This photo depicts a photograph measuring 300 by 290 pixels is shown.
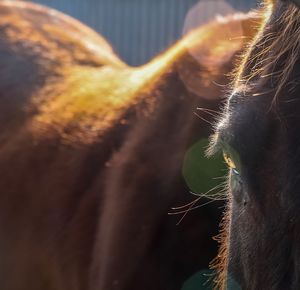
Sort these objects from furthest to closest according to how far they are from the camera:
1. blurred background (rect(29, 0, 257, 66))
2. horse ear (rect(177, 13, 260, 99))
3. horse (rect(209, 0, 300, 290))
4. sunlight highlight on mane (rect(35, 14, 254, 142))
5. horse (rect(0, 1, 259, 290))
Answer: blurred background (rect(29, 0, 257, 66)), sunlight highlight on mane (rect(35, 14, 254, 142)), horse ear (rect(177, 13, 260, 99)), horse (rect(0, 1, 259, 290)), horse (rect(209, 0, 300, 290))

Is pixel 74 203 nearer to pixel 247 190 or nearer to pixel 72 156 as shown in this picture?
pixel 72 156

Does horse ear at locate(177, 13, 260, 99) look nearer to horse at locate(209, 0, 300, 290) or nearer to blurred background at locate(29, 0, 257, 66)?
horse at locate(209, 0, 300, 290)

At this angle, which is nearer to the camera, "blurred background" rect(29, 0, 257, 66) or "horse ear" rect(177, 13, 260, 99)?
"horse ear" rect(177, 13, 260, 99)

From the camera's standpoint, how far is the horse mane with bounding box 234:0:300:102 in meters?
0.93

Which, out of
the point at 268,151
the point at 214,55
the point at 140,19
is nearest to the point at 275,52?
the point at 268,151

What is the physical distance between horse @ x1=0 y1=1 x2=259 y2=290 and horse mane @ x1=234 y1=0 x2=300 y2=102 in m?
0.44

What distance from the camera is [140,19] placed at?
26.0 feet

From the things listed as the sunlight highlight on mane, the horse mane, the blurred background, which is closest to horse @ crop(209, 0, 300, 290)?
the horse mane

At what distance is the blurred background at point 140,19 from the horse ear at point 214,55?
5.68m

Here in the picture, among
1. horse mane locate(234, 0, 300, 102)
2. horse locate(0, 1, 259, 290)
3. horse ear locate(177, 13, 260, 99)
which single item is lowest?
horse locate(0, 1, 259, 290)

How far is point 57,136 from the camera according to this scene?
1.80m

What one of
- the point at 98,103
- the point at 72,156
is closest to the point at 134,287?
the point at 72,156

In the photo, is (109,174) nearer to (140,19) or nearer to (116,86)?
(116,86)

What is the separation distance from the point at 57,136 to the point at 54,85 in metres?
0.32
